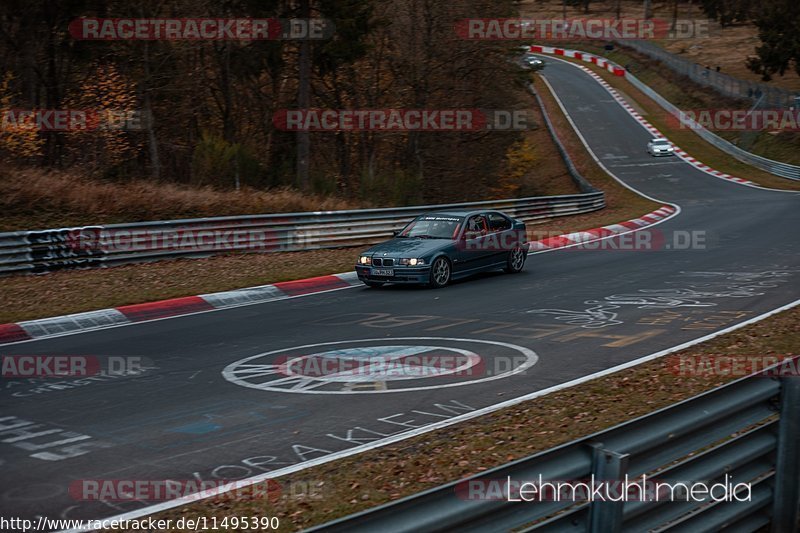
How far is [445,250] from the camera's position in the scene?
17.2 metres

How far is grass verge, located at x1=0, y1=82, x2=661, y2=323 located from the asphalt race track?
155 centimetres

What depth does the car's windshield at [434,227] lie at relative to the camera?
17812 millimetres

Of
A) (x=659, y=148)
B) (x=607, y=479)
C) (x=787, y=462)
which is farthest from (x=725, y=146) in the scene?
(x=607, y=479)

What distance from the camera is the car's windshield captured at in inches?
701

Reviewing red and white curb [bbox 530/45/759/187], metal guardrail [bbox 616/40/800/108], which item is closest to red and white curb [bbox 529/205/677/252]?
red and white curb [bbox 530/45/759/187]

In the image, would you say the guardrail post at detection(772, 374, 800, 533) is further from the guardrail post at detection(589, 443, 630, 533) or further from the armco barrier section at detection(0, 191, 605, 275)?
the armco barrier section at detection(0, 191, 605, 275)

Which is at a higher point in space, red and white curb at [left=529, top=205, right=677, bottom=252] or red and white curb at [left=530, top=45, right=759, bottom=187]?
red and white curb at [left=530, top=45, right=759, bottom=187]

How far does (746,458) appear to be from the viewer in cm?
505

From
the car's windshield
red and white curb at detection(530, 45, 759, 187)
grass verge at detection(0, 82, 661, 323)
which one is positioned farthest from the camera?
red and white curb at detection(530, 45, 759, 187)

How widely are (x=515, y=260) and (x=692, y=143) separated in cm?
4455

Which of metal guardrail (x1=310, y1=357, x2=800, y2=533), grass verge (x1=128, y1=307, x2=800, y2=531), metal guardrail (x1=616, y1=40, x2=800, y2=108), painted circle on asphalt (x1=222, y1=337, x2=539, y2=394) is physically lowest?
painted circle on asphalt (x1=222, y1=337, x2=539, y2=394)

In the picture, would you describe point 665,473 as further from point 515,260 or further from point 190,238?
point 190,238

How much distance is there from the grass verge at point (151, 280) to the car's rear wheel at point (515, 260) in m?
3.47

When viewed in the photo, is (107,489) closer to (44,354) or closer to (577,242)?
(44,354)
